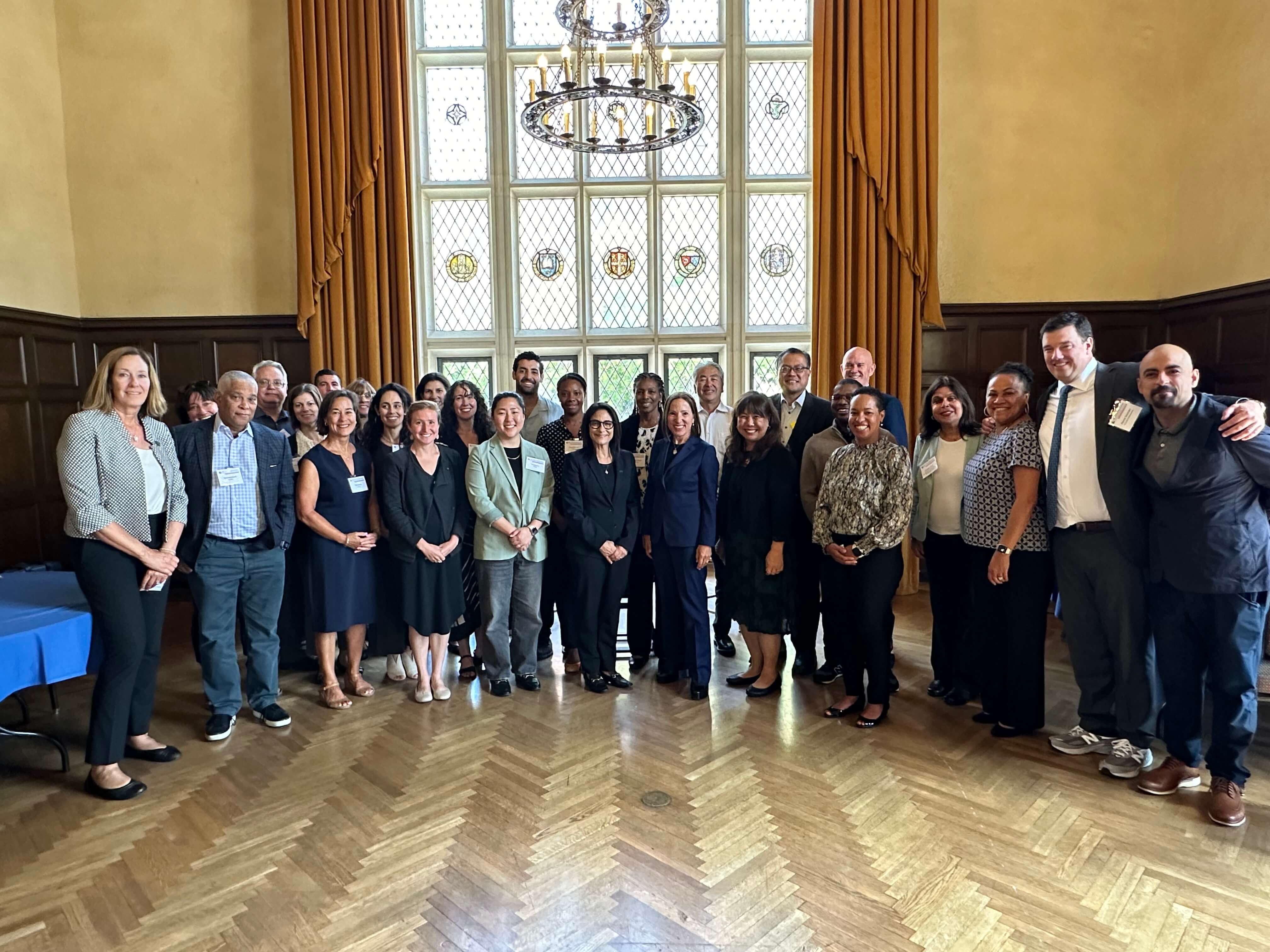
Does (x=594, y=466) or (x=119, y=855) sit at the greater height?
(x=594, y=466)

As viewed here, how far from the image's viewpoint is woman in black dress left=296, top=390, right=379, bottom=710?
357cm

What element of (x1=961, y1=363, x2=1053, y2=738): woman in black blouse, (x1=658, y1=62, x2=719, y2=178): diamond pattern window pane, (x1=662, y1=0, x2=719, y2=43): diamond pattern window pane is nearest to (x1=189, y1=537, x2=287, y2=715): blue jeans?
(x1=961, y1=363, x2=1053, y2=738): woman in black blouse

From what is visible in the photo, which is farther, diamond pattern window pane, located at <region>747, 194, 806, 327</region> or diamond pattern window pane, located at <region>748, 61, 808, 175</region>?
diamond pattern window pane, located at <region>747, 194, 806, 327</region>

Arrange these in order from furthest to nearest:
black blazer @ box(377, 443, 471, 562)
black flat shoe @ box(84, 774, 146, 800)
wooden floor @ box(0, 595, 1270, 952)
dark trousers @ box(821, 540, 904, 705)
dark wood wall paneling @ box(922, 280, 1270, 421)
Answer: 1. dark wood wall paneling @ box(922, 280, 1270, 421)
2. black blazer @ box(377, 443, 471, 562)
3. dark trousers @ box(821, 540, 904, 705)
4. black flat shoe @ box(84, 774, 146, 800)
5. wooden floor @ box(0, 595, 1270, 952)

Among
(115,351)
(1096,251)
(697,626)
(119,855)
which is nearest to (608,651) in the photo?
(697,626)

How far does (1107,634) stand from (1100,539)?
0.42 m

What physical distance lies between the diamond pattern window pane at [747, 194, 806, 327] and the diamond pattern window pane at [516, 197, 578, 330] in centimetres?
159

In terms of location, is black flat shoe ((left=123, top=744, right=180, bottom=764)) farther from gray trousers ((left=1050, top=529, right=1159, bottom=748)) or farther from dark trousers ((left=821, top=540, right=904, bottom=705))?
gray trousers ((left=1050, top=529, right=1159, bottom=748))

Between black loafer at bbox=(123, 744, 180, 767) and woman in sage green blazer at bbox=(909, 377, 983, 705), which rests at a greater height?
woman in sage green blazer at bbox=(909, 377, 983, 705)

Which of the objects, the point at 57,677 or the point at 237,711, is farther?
the point at 237,711

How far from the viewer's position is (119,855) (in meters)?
2.48

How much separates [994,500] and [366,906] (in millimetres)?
2923

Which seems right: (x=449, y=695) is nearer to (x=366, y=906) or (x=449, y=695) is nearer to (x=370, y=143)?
(x=366, y=906)

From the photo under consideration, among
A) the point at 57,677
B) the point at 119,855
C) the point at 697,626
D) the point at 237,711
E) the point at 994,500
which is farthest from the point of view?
the point at 697,626
